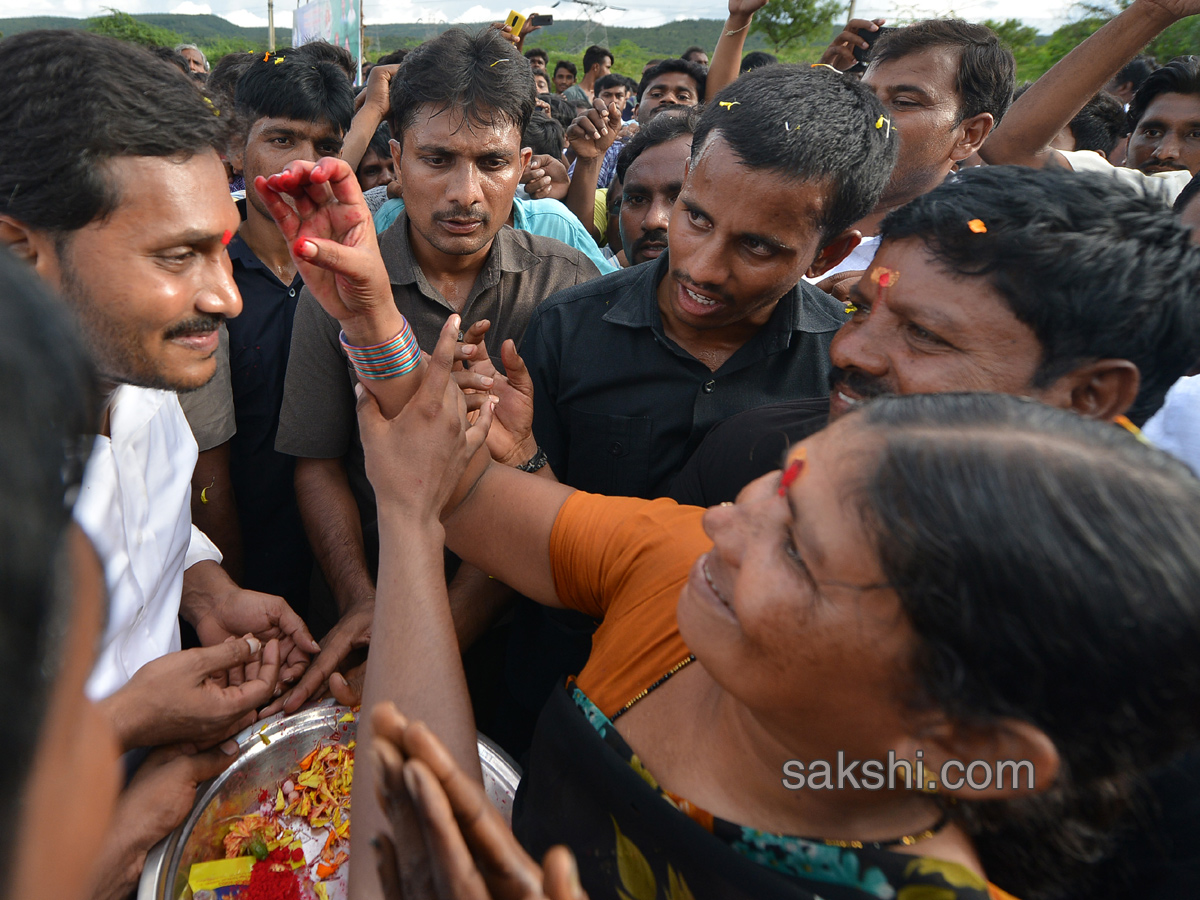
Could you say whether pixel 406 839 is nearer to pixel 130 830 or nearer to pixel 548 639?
pixel 130 830

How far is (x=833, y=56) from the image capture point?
5180 mm

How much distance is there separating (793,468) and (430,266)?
2077mm

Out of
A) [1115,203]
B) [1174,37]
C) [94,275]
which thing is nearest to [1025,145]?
[1115,203]

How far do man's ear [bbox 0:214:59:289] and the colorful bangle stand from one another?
0.69m

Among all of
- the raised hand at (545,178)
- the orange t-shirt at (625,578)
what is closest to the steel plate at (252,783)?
the orange t-shirt at (625,578)

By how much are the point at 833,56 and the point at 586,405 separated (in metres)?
4.38

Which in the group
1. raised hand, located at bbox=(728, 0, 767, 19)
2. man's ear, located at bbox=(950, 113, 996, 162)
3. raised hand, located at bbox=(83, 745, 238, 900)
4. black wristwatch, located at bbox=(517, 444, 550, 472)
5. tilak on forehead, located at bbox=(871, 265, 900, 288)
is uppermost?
raised hand, located at bbox=(728, 0, 767, 19)

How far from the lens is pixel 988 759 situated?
0.90 m

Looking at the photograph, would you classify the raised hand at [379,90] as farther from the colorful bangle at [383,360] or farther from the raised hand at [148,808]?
the raised hand at [148,808]

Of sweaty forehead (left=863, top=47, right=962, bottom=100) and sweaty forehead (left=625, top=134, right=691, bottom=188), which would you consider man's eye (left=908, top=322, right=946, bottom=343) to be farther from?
sweaty forehead (left=625, top=134, right=691, bottom=188)

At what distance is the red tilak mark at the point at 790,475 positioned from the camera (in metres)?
1.03

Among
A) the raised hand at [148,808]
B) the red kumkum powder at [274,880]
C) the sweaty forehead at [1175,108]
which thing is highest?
the sweaty forehead at [1175,108]

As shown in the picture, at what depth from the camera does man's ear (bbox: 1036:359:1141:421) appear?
150cm

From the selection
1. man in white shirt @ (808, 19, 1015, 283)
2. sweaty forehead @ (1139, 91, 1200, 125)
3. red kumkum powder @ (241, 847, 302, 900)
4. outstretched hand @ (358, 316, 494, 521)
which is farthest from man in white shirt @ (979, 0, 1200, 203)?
red kumkum powder @ (241, 847, 302, 900)
